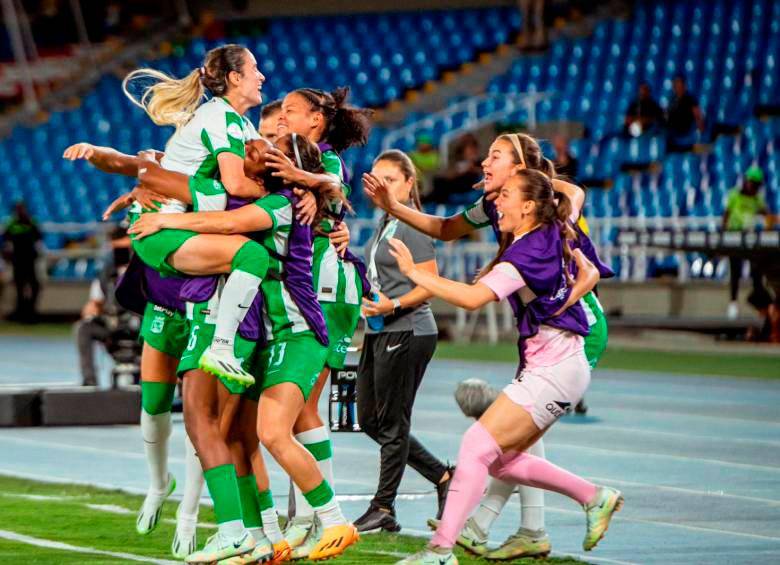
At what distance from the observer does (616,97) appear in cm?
2817

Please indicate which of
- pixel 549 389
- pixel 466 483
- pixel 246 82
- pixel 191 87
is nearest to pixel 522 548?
pixel 466 483

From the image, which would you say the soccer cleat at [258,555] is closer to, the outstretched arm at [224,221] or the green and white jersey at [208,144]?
the outstretched arm at [224,221]

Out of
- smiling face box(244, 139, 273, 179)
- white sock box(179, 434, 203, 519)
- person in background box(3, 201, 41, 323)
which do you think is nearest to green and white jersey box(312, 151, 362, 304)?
smiling face box(244, 139, 273, 179)

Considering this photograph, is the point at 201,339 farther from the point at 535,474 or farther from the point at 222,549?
the point at 535,474

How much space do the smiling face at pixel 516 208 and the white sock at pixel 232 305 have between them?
1135 mm

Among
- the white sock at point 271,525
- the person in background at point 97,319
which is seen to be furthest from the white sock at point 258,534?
the person in background at point 97,319

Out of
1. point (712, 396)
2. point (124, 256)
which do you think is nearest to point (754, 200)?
point (712, 396)

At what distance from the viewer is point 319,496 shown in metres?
7.07

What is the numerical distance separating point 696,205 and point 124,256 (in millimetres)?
12883

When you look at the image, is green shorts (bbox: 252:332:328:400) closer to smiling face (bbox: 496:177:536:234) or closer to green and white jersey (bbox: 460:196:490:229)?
smiling face (bbox: 496:177:536:234)

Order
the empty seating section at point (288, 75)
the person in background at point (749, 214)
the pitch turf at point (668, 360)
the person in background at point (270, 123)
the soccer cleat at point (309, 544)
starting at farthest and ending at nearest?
the empty seating section at point (288, 75) < the person in background at point (749, 214) < the pitch turf at point (668, 360) < the person in background at point (270, 123) < the soccer cleat at point (309, 544)

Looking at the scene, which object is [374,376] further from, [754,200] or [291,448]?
[754,200]

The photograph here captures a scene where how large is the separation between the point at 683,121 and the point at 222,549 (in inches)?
783

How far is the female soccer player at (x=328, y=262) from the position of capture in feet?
25.1
